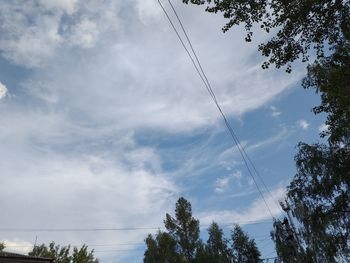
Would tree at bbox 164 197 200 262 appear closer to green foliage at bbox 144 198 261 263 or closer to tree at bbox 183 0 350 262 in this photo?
green foliage at bbox 144 198 261 263

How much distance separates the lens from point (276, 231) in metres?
34.6

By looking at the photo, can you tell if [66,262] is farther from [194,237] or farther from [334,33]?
[334,33]

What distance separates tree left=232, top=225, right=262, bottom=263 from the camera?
45.7 meters

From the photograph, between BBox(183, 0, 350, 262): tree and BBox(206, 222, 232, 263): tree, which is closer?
BBox(183, 0, 350, 262): tree

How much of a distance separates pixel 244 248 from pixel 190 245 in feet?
26.7

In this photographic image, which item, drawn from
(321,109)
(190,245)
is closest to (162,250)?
(190,245)

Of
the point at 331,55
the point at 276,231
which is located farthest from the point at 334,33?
the point at 276,231

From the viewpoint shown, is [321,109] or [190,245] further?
[190,245]

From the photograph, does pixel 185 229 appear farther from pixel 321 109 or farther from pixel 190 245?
pixel 321 109

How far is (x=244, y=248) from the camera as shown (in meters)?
46.4

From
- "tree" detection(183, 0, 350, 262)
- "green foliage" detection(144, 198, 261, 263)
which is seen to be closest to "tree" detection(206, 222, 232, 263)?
"green foliage" detection(144, 198, 261, 263)

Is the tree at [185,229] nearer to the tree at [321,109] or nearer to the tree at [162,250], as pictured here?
the tree at [162,250]

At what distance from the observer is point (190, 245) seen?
4316 centimetres

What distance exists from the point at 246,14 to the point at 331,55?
380 inches
